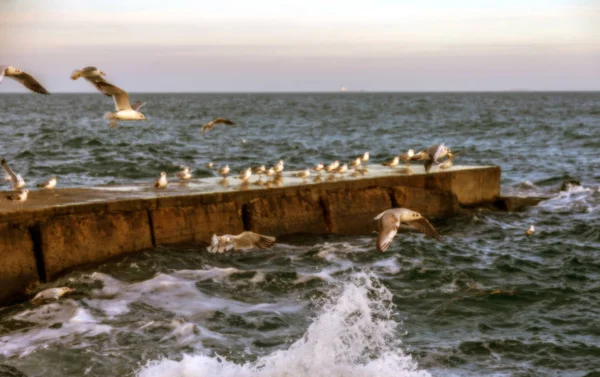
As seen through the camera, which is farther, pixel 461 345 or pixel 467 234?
pixel 467 234

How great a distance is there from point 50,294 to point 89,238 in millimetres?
1130

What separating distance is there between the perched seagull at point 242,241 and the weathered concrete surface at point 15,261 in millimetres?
2242

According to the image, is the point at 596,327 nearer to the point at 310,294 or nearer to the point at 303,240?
the point at 310,294

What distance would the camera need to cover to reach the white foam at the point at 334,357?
7.82m

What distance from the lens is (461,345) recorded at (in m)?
8.76

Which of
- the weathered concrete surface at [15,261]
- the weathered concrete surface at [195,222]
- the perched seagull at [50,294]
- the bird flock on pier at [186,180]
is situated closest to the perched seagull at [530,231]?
the bird flock on pier at [186,180]

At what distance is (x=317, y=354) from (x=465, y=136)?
3520 cm

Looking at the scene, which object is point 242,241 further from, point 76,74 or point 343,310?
point 76,74

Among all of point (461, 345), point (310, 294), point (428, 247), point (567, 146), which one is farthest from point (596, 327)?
point (567, 146)

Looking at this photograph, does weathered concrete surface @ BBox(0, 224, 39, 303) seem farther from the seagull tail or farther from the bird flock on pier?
the seagull tail

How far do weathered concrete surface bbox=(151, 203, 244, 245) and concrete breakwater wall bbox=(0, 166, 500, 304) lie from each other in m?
0.01

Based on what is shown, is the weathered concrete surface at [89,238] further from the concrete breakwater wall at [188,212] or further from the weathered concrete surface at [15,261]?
the weathered concrete surface at [15,261]

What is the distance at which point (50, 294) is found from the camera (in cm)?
973

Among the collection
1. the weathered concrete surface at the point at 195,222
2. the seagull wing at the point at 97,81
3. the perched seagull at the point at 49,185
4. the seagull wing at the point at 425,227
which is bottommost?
the weathered concrete surface at the point at 195,222
